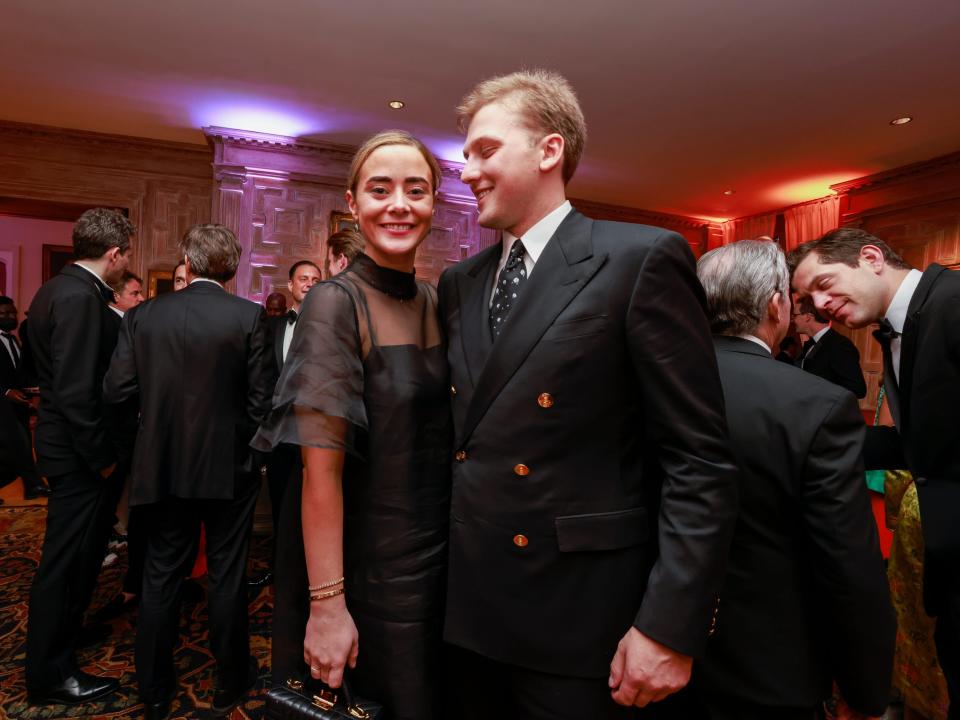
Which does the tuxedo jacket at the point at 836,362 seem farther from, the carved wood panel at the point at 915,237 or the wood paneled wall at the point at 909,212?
the wood paneled wall at the point at 909,212

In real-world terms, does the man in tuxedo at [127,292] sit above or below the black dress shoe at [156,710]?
above

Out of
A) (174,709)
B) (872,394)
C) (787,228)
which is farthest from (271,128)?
(872,394)

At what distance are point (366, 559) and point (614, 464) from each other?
1.89ft

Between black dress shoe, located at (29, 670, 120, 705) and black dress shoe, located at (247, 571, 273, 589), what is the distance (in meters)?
0.99

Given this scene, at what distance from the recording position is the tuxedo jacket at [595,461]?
0.98 meters

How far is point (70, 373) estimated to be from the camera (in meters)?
2.26

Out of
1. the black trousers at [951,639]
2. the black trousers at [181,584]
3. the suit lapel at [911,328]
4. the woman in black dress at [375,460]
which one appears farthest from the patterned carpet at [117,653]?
the suit lapel at [911,328]

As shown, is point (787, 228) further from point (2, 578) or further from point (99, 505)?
point (2, 578)

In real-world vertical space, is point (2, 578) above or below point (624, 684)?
below

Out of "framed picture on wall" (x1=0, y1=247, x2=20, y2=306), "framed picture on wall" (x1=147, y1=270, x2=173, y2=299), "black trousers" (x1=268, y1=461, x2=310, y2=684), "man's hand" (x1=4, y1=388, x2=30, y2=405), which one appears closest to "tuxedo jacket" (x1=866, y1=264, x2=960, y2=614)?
"black trousers" (x1=268, y1=461, x2=310, y2=684)

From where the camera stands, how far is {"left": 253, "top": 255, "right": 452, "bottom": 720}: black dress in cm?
118

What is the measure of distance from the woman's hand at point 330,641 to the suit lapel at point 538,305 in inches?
19.4

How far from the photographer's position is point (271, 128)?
5840mm
